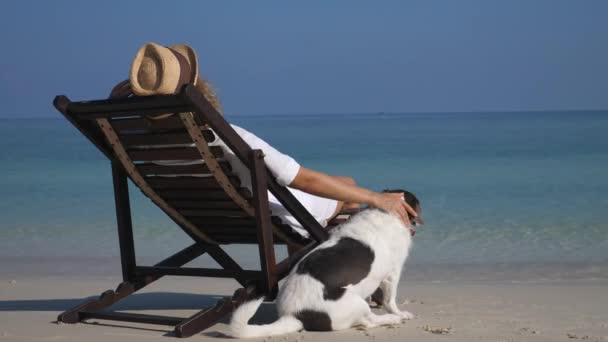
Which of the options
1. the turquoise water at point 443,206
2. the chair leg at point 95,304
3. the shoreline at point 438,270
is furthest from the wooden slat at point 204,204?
the turquoise water at point 443,206

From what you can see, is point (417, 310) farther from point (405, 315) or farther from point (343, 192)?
point (343, 192)

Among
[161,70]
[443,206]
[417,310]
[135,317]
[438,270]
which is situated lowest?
[135,317]

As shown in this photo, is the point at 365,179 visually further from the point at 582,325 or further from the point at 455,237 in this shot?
the point at 582,325

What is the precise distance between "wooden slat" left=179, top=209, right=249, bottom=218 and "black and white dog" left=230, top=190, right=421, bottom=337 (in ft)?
1.57

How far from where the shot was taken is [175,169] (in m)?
4.10

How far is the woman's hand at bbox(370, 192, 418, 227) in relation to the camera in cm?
409

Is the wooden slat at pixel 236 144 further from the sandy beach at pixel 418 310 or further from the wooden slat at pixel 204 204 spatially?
the sandy beach at pixel 418 310

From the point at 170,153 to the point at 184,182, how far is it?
211 millimetres

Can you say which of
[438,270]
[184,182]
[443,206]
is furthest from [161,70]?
[443,206]

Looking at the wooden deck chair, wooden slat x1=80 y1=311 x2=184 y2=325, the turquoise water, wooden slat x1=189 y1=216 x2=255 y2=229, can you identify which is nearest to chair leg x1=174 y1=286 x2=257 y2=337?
the wooden deck chair

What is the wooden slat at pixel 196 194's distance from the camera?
4059 millimetres

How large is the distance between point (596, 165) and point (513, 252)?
1680cm

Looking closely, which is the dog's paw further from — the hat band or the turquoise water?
the turquoise water

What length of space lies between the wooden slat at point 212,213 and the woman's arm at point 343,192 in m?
0.36
